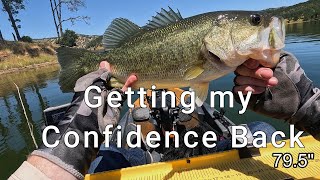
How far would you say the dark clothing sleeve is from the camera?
105 inches

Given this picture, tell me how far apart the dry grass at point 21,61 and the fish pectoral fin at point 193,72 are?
33.7 metres

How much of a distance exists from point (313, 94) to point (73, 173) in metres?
2.10

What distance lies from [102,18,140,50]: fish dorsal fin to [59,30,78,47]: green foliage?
4071 cm

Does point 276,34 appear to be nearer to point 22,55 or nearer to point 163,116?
point 163,116

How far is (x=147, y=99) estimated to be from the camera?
6.27m

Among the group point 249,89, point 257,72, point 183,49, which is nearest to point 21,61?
point 183,49

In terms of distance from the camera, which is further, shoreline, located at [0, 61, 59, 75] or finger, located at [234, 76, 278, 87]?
shoreline, located at [0, 61, 59, 75]

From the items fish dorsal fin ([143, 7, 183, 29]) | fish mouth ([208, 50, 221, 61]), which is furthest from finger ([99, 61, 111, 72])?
fish mouth ([208, 50, 221, 61])

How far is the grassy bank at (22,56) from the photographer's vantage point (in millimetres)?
33375

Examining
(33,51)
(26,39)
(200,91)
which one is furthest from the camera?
(26,39)

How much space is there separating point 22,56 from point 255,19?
3721 cm

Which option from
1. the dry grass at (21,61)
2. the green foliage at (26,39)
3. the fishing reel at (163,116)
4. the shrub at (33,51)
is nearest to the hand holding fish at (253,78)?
the fishing reel at (163,116)

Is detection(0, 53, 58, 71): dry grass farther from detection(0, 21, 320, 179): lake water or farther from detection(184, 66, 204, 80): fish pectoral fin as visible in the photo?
detection(184, 66, 204, 80): fish pectoral fin

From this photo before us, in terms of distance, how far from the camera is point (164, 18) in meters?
2.95
